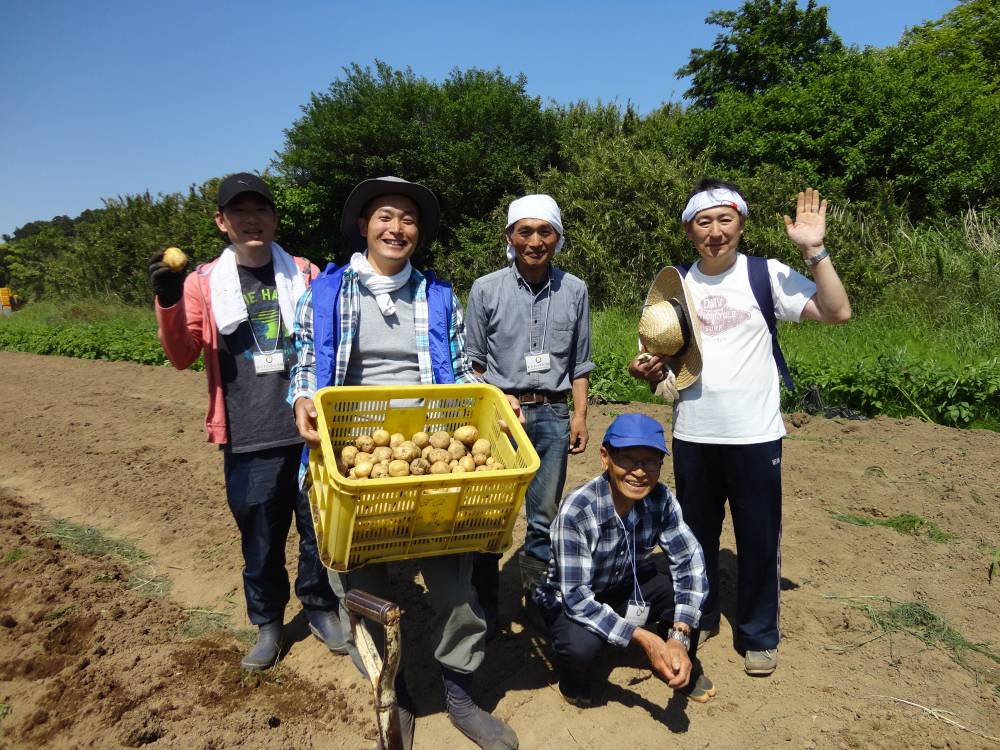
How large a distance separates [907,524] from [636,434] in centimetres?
287

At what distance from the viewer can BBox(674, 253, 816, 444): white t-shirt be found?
2795mm

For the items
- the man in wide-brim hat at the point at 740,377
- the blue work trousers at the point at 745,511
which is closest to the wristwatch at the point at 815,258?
the man in wide-brim hat at the point at 740,377

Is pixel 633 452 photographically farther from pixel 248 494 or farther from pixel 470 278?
pixel 470 278

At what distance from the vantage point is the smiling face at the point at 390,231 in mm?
2527

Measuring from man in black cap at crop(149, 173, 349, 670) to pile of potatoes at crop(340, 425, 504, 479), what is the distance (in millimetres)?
756

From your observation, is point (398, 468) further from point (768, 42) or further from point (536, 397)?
point (768, 42)

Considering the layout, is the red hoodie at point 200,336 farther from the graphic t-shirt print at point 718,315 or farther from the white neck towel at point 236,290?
the graphic t-shirt print at point 718,315

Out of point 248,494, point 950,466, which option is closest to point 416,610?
point 248,494

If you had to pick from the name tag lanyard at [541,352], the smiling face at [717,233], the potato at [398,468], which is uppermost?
the smiling face at [717,233]

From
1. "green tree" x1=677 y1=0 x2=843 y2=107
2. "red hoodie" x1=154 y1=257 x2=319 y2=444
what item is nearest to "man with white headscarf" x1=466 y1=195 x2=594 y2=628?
"red hoodie" x1=154 y1=257 x2=319 y2=444

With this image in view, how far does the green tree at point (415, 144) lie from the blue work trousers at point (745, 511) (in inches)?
541

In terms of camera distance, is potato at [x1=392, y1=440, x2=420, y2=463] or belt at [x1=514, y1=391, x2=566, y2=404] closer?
potato at [x1=392, y1=440, x2=420, y2=463]

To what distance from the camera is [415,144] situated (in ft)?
58.3

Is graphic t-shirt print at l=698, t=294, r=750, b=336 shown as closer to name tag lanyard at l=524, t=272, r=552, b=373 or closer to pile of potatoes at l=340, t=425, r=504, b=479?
name tag lanyard at l=524, t=272, r=552, b=373
